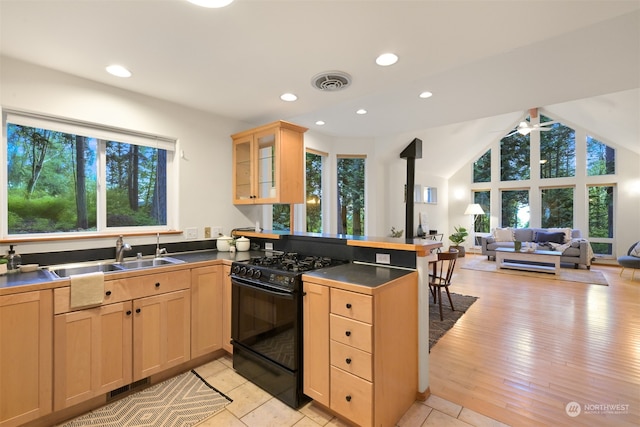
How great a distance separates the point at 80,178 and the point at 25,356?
1.44 m

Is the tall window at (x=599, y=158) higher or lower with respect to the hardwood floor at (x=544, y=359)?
higher

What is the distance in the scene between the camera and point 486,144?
8.80m

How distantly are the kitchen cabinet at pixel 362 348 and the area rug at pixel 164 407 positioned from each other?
28.4 inches

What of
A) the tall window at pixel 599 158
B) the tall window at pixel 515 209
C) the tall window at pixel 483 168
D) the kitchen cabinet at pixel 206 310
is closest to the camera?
the kitchen cabinet at pixel 206 310

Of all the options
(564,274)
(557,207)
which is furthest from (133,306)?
(557,207)

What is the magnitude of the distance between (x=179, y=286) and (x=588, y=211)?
9516 millimetres

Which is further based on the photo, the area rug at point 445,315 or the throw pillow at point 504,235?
the throw pillow at point 504,235

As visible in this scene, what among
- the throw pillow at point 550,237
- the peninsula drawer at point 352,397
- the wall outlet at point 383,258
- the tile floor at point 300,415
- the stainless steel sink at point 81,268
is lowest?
the tile floor at point 300,415

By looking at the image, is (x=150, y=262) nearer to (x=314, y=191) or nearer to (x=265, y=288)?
(x=265, y=288)

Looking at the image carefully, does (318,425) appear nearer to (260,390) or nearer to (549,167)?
(260,390)

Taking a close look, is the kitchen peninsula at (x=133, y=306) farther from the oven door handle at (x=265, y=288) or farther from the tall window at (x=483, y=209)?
the tall window at (x=483, y=209)

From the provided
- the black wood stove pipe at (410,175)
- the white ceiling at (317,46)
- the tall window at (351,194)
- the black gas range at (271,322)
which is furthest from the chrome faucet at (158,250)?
the black wood stove pipe at (410,175)

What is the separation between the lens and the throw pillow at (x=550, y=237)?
22.5ft

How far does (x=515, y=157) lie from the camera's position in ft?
27.8
